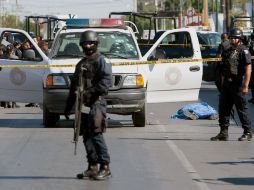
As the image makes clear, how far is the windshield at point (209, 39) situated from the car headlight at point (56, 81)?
1725 cm

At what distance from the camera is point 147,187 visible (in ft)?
33.0

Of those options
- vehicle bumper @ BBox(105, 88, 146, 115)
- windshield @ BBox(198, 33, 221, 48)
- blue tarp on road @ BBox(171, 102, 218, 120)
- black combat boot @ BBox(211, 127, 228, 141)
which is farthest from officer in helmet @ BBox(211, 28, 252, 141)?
windshield @ BBox(198, 33, 221, 48)

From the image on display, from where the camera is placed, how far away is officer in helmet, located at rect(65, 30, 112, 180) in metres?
10.5

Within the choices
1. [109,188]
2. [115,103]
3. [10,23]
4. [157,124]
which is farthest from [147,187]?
[10,23]

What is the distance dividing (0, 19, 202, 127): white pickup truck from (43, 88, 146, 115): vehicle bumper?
18mm

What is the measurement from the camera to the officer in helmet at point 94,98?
10.5 meters

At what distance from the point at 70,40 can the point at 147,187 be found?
26.2 ft

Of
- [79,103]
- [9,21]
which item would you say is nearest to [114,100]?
[79,103]

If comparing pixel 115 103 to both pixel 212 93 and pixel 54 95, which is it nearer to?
pixel 54 95

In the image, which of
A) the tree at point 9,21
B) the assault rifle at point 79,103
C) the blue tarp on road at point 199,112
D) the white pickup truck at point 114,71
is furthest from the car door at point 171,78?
the tree at point 9,21

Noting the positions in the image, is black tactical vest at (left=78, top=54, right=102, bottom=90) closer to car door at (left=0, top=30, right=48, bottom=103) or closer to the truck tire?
the truck tire

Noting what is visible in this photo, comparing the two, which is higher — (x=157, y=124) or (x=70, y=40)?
(x=70, y=40)

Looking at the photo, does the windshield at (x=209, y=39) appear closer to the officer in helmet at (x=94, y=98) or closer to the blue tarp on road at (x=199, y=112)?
the blue tarp on road at (x=199, y=112)

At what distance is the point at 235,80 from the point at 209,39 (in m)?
20.1
